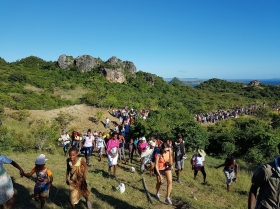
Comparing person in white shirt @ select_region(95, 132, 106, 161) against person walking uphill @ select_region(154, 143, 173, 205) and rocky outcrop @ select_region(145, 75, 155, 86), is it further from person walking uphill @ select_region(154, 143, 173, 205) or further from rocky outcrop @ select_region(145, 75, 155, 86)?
rocky outcrop @ select_region(145, 75, 155, 86)

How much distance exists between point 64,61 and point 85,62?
14.9ft

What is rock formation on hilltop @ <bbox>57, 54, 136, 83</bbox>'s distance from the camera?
4825 cm

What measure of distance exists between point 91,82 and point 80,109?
19.3 meters

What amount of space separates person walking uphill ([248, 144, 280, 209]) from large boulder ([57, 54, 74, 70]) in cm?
5073

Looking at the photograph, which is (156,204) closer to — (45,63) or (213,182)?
(213,182)

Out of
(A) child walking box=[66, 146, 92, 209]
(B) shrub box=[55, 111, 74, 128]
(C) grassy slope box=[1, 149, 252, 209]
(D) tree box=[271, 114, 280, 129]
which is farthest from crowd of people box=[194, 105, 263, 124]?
(A) child walking box=[66, 146, 92, 209]

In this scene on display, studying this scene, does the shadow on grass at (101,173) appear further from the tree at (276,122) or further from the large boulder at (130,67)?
the large boulder at (130,67)

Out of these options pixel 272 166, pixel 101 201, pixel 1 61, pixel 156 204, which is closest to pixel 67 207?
pixel 101 201

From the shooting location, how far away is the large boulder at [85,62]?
50191 mm

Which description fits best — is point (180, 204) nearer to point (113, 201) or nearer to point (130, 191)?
point (130, 191)

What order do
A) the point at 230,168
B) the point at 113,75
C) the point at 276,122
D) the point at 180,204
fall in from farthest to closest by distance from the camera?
the point at 113,75
the point at 276,122
the point at 230,168
the point at 180,204

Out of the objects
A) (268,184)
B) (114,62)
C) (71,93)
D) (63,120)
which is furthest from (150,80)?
(268,184)

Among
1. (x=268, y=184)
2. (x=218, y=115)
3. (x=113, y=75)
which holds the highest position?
(x=113, y=75)

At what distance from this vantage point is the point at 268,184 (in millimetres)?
2656
